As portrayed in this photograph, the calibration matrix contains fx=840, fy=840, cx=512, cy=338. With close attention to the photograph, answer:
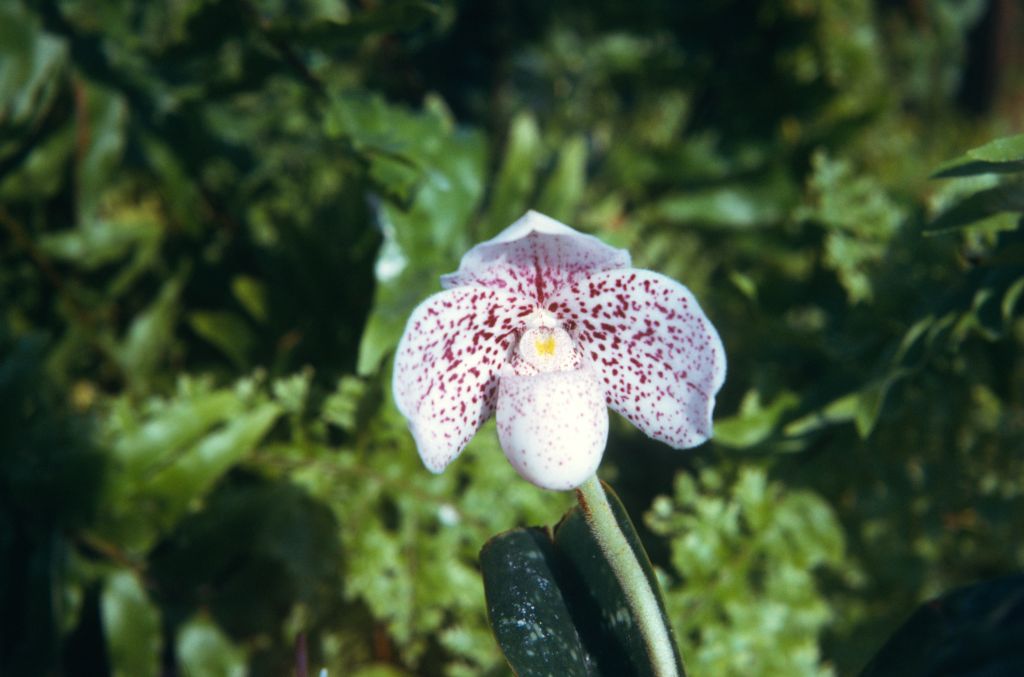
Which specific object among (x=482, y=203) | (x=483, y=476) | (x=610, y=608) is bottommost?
(x=483, y=476)

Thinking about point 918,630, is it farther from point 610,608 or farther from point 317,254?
point 317,254

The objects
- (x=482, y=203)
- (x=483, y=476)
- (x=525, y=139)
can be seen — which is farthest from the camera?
(x=482, y=203)

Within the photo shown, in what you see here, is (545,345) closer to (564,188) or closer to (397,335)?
(397,335)

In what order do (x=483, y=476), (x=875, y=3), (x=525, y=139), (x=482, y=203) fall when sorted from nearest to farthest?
(x=483, y=476)
(x=525, y=139)
(x=482, y=203)
(x=875, y=3)

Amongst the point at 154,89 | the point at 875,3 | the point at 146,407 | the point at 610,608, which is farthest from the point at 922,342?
the point at 875,3

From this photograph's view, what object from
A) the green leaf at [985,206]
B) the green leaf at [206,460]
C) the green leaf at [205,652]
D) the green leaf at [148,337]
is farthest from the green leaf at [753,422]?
the green leaf at [148,337]

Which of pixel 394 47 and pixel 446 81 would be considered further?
pixel 446 81
